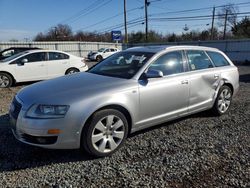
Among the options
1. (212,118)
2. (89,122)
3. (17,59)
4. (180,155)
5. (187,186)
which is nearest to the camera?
(187,186)

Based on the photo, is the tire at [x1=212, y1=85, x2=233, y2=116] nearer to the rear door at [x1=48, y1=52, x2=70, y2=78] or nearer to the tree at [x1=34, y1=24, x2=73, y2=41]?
the rear door at [x1=48, y1=52, x2=70, y2=78]

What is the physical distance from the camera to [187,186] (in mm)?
2852

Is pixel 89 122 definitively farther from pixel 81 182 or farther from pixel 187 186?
pixel 187 186

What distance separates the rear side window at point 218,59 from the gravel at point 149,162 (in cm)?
148

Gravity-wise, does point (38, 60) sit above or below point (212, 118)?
above

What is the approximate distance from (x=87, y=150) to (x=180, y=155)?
1319 mm

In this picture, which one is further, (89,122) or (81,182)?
(89,122)

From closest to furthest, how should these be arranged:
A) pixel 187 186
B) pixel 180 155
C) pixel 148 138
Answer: pixel 187 186 < pixel 180 155 < pixel 148 138

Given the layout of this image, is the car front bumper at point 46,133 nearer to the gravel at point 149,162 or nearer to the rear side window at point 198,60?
the gravel at point 149,162

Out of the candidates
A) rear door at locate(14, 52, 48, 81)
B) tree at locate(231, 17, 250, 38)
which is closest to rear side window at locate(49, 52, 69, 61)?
rear door at locate(14, 52, 48, 81)

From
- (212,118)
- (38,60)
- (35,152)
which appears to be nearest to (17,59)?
(38,60)

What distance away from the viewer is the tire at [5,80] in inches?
359

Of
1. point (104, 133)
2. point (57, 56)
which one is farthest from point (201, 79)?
point (57, 56)

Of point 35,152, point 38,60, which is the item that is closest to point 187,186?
point 35,152
